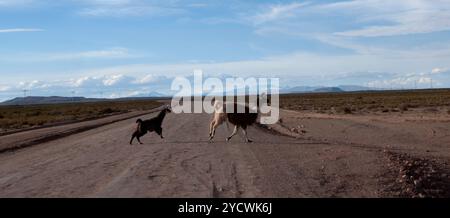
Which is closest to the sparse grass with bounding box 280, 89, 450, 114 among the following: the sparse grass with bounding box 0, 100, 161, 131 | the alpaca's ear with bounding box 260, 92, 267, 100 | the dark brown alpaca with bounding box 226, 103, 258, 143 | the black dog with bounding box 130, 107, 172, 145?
the sparse grass with bounding box 0, 100, 161, 131

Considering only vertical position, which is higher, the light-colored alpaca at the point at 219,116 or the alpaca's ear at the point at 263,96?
the alpaca's ear at the point at 263,96

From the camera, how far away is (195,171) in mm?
13195

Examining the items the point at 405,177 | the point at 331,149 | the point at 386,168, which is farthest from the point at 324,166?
the point at 331,149

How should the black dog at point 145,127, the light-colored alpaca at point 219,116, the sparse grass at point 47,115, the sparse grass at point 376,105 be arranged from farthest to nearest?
the sparse grass at point 376,105
the sparse grass at point 47,115
the light-colored alpaca at point 219,116
the black dog at point 145,127

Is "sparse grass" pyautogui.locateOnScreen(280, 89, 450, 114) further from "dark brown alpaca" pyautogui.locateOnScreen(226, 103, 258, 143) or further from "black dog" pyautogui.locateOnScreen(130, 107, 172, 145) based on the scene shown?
"black dog" pyautogui.locateOnScreen(130, 107, 172, 145)

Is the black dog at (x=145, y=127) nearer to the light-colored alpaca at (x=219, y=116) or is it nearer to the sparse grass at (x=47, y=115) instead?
the light-colored alpaca at (x=219, y=116)

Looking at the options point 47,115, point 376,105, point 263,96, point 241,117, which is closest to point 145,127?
point 241,117

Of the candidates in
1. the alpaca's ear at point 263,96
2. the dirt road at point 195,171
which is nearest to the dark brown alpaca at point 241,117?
the dirt road at point 195,171

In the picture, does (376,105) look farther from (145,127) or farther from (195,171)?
(195,171)

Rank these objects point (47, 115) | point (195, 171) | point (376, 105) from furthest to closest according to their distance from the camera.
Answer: point (47, 115) < point (376, 105) < point (195, 171)

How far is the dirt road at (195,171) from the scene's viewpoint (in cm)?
1070

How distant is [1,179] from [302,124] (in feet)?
81.0
